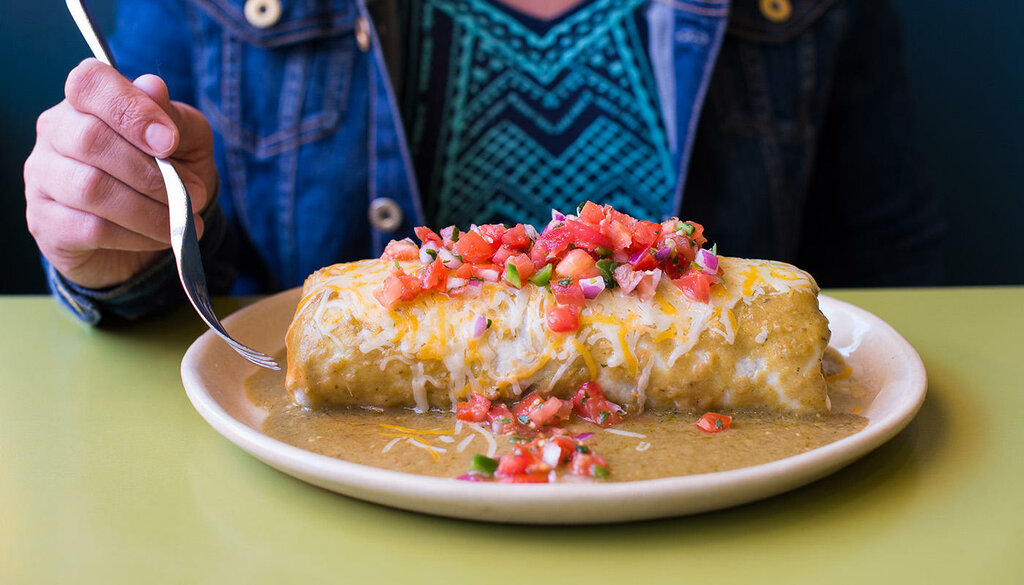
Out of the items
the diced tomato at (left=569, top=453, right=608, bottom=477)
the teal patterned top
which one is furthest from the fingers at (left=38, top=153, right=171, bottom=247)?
the teal patterned top

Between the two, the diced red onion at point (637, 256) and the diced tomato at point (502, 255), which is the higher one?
the diced red onion at point (637, 256)

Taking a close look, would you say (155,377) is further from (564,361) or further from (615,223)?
(615,223)

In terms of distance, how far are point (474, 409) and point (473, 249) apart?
28 centimetres

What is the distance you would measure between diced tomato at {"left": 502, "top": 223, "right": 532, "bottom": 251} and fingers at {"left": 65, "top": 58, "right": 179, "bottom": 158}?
605 mm

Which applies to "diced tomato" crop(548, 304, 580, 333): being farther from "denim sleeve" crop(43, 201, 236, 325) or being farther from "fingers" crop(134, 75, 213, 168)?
"denim sleeve" crop(43, 201, 236, 325)

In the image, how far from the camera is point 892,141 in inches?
113

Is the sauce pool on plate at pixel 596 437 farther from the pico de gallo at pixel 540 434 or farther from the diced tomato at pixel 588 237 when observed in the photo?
the diced tomato at pixel 588 237

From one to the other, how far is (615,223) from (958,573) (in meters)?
0.72

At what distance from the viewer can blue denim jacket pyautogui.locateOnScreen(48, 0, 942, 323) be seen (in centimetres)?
237

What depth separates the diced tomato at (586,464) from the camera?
3.66ft

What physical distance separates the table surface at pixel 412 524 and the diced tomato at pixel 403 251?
0.43m

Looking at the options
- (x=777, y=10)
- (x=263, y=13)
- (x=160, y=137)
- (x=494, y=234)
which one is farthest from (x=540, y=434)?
(x=777, y=10)

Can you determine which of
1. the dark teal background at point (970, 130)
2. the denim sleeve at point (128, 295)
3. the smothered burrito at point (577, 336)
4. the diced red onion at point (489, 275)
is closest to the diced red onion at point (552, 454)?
the smothered burrito at point (577, 336)

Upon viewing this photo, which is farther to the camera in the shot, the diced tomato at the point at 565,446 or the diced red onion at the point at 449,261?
the diced red onion at the point at 449,261
